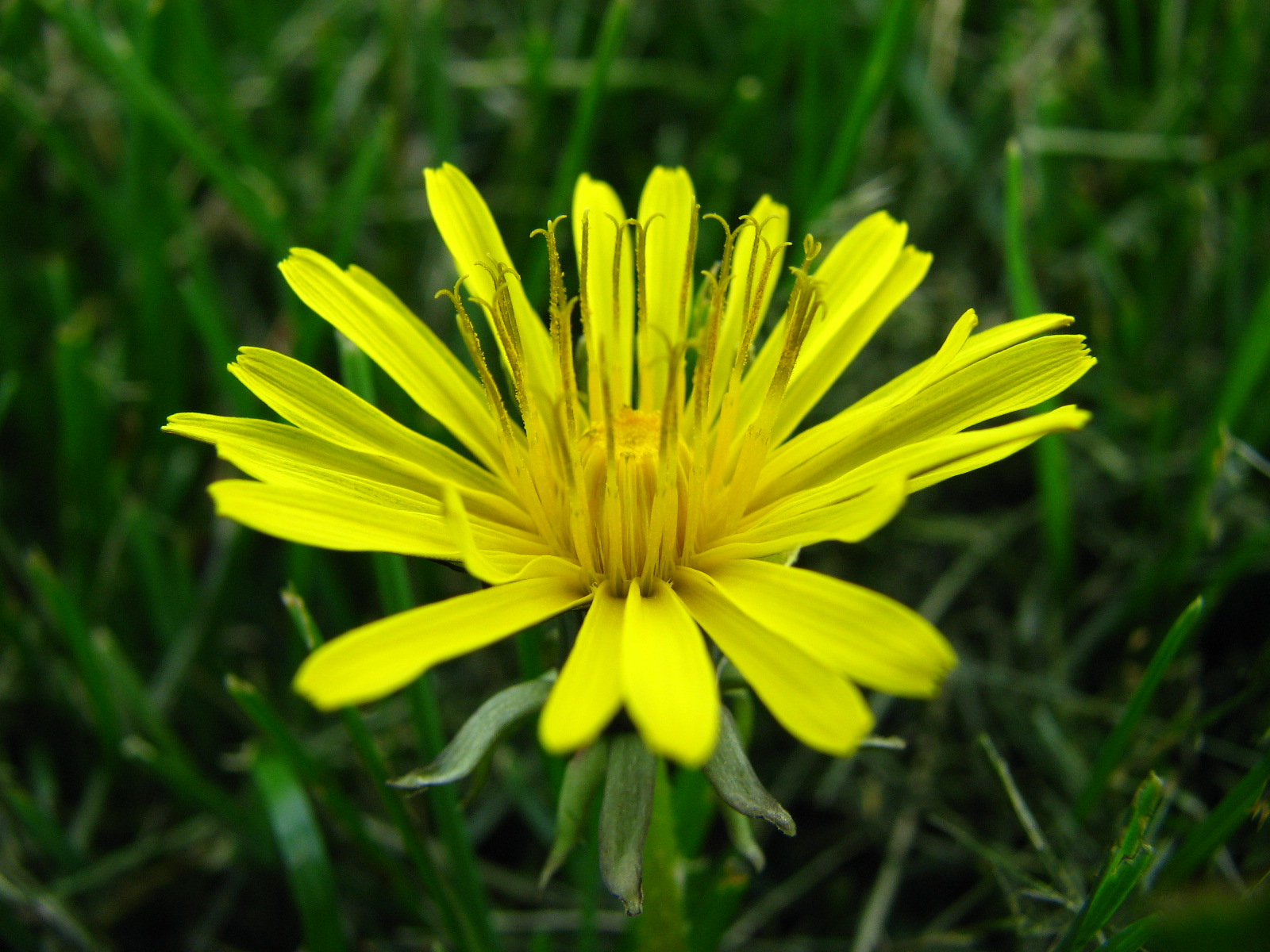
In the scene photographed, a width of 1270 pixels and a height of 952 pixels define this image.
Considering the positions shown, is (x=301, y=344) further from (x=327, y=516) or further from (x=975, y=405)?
(x=975, y=405)

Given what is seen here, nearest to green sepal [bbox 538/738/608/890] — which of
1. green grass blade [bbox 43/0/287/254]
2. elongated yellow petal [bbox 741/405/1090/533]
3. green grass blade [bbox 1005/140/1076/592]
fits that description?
elongated yellow petal [bbox 741/405/1090/533]

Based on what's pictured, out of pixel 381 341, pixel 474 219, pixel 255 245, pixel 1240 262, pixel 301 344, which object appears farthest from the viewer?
pixel 255 245

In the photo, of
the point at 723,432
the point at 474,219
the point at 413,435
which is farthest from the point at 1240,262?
the point at 413,435

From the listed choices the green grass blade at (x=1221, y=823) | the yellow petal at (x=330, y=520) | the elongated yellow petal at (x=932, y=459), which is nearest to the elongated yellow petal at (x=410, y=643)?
the yellow petal at (x=330, y=520)

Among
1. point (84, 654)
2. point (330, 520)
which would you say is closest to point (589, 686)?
point (330, 520)

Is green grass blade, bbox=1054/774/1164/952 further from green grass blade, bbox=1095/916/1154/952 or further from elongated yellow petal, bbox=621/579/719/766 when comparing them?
elongated yellow petal, bbox=621/579/719/766

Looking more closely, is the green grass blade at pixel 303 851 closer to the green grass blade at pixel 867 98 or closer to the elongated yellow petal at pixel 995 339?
the elongated yellow petal at pixel 995 339
